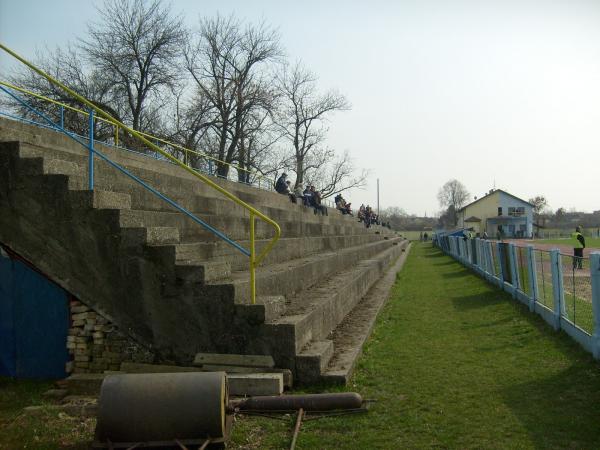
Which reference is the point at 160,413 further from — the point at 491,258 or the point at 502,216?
the point at 502,216

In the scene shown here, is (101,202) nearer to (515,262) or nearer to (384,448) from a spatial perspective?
(384,448)

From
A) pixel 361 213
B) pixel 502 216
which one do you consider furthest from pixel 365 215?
pixel 502 216

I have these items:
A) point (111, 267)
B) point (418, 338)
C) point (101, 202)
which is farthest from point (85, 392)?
point (418, 338)

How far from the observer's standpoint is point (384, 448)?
4.09m

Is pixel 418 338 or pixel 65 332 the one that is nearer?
pixel 65 332

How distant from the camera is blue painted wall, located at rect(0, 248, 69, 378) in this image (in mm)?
6160

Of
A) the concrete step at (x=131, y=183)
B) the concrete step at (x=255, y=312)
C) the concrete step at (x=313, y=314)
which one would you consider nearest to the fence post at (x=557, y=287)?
the concrete step at (x=313, y=314)

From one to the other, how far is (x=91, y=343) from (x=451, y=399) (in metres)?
3.99

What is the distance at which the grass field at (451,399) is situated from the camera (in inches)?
168

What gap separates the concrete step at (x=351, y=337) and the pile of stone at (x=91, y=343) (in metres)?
2.37

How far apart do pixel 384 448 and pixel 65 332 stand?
13.0 feet

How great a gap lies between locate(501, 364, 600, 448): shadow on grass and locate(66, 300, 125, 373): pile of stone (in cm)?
419

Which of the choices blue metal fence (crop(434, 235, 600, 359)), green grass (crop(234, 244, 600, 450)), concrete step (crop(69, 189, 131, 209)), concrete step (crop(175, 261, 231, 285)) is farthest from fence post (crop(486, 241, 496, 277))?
concrete step (crop(69, 189, 131, 209))

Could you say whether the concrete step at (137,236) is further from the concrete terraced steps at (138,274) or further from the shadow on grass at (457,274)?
the shadow on grass at (457,274)
